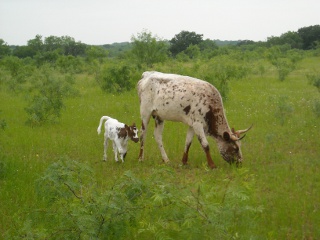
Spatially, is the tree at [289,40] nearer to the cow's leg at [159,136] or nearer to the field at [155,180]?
the field at [155,180]

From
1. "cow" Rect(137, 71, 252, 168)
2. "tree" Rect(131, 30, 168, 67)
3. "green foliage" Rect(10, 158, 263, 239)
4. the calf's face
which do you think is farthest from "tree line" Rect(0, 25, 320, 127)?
"green foliage" Rect(10, 158, 263, 239)

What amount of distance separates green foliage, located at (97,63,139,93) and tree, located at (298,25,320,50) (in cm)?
4523

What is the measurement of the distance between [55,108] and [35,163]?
5.95 meters

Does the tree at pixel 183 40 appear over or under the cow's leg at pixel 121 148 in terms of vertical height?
over

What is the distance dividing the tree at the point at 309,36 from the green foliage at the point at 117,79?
45.2m

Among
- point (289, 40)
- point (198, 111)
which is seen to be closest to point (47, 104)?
point (198, 111)

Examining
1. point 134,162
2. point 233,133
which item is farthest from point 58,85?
point 233,133

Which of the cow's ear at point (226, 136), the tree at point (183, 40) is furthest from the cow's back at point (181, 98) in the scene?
the tree at point (183, 40)

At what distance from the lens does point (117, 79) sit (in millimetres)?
22938

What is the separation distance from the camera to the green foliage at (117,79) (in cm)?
2277

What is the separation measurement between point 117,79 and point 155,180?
18408mm

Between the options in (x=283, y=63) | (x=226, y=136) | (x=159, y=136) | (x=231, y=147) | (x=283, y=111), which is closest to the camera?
(x=226, y=136)

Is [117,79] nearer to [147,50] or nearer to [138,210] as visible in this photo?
[147,50]

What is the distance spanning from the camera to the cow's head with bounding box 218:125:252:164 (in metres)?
10.1
